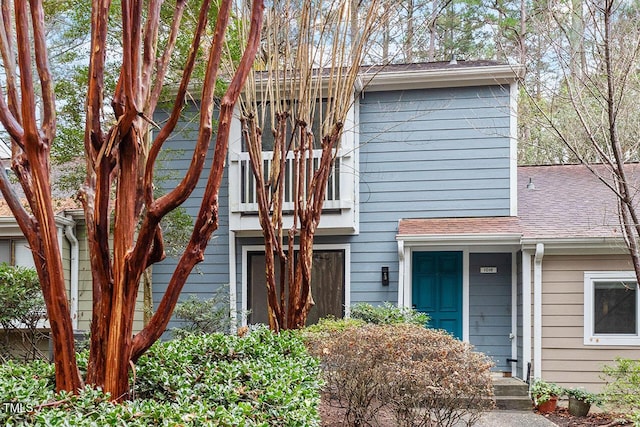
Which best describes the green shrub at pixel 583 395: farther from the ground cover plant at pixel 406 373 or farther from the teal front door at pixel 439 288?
the ground cover plant at pixel 406 373

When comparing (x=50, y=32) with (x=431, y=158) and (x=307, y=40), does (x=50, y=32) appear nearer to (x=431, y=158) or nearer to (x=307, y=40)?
(x=307, y=40)

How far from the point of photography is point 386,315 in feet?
27.0

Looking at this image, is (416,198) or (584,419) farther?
(416,198)

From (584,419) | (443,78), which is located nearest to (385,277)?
(443,78)

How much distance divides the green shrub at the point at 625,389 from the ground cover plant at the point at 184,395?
439 centimetres

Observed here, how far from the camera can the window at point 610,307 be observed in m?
8.28

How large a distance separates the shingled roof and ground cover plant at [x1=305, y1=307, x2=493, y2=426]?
12.6ft

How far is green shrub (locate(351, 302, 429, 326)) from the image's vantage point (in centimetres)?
818

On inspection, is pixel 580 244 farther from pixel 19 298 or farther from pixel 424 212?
pixel 19 298

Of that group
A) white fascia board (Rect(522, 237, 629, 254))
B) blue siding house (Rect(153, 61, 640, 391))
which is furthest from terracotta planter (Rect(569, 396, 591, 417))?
white fascia board (Rect(522, 237, 629, 254))

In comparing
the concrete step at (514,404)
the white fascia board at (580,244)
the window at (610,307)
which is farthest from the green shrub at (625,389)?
the white fascia board at (580,244)

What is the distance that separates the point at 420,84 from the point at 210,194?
7260 mm

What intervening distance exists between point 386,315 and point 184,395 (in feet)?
18.2

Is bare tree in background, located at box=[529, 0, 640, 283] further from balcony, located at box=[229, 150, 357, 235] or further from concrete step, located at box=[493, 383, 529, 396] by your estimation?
balcony, located at box=[229, 150, 357, 235]
